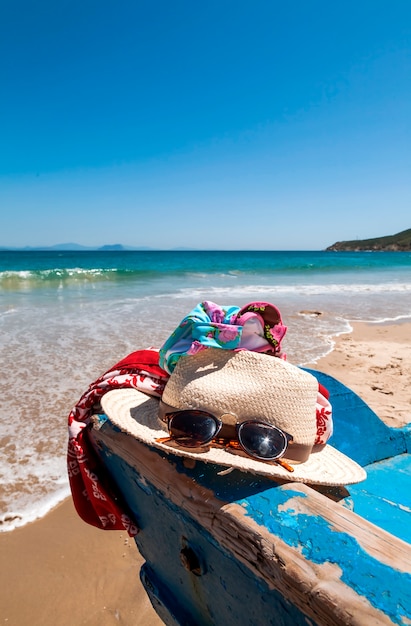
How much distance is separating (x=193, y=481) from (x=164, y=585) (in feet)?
2.59

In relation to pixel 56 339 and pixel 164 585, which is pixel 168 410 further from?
pixel 56 339

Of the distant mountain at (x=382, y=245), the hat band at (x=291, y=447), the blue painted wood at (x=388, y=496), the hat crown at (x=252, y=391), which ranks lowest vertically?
the blue painted wood at (x=388, y=496)

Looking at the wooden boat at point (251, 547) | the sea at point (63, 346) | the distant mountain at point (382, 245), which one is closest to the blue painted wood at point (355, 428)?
the wooden boat at point (251, 547)

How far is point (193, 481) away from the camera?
3.33 feet

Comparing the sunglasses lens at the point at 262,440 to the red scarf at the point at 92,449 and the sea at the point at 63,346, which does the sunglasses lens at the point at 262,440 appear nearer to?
the red scarf at the point at 92,449

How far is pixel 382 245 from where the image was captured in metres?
107

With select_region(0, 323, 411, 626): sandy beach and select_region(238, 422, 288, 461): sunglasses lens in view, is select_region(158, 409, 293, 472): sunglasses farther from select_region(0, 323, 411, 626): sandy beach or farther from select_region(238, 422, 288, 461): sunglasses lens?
select_region(0, 323, 411, 626): sandy beach

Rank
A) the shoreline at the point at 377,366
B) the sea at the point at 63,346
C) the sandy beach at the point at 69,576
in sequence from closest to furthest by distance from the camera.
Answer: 1. the sandy beach at the point at 69,576
2. the sea at the point at 63,346
3. the shoreline at the point at 377,366

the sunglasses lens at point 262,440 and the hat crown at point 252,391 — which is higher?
the hat crown at point 252,391

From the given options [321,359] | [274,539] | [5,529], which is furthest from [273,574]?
[321,359]

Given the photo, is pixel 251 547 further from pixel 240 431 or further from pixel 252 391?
pixel 252 391

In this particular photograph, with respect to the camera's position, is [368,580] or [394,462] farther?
[394,462]

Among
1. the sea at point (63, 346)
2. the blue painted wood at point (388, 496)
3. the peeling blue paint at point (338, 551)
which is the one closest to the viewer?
the peeling blue paint at point (338, 551)

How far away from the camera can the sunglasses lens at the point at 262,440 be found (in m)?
1.01
